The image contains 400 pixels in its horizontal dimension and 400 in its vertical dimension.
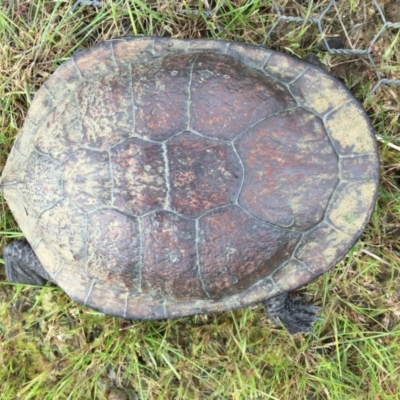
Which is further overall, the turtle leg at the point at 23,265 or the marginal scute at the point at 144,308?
the turtle leg at the point at 23,265

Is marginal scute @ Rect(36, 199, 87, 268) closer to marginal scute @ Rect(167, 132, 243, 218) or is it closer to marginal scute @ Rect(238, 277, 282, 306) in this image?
marginal scute @ Rect(167, 132, 243, 218)

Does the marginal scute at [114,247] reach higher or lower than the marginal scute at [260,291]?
higher

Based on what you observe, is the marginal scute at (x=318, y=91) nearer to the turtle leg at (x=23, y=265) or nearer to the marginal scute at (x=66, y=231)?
the marginal scute at (x=66, y=231)

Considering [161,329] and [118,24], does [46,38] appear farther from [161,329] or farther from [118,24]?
[161,329]

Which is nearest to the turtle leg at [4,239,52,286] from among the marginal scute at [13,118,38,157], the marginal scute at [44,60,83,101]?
the marginal scute at [13,118,38,157]

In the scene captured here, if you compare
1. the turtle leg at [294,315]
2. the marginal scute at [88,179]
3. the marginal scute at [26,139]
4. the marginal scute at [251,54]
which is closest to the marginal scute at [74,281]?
the marginal scute at [88,179]

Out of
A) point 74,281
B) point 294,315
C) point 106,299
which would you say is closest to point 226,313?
point 294,315

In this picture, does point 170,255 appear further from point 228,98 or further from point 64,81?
point 64,81

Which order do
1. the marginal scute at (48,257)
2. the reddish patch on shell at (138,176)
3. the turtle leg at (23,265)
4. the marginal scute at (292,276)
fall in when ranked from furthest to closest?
the turtle leg at (23,265) → the marginal scute at (48,257) → the marginal scute at (292,276) → the reddish patch on shell at (138,176)
